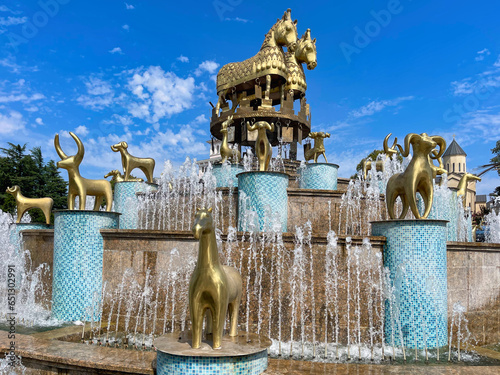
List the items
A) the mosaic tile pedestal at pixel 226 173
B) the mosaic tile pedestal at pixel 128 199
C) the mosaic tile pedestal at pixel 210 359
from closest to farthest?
the mosaic tile pedestal at pixel 210 359
the mosaic tile pedestal at pixel 128 199
the mosaic tile pedestal at pixel 226 173

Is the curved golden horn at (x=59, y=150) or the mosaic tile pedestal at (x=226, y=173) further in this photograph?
the mosaic tile pedestal at (x=226, y=173)

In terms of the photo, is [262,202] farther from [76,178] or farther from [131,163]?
[131,163]

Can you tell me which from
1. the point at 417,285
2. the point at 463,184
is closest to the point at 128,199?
the point at 417,285

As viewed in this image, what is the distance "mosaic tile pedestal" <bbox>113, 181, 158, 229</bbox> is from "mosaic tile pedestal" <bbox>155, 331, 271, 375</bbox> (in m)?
9.45

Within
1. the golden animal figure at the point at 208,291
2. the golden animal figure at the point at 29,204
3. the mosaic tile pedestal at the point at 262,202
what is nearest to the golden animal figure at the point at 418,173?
→ the mosaic tile pedestal at the point at 262,202

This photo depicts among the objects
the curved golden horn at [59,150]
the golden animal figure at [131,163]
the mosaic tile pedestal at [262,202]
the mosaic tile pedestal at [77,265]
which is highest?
the golden animal figure at [131,163]

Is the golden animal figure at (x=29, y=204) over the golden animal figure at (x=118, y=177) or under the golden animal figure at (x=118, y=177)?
under

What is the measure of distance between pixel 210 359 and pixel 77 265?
530cm

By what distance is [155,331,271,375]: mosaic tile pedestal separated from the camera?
4082mm

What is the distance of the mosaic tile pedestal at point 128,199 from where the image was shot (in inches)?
527

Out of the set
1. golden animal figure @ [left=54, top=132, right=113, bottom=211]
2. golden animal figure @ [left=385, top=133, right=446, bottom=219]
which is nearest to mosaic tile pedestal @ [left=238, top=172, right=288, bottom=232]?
golden animal figure @ [left=385, top=133, right=446, bottom=219]

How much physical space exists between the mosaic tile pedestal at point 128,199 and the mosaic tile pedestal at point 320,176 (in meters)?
5.84

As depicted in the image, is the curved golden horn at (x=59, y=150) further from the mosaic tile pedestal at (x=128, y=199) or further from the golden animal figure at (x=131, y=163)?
the mosaic tile pedestal at (x=128, y=199)

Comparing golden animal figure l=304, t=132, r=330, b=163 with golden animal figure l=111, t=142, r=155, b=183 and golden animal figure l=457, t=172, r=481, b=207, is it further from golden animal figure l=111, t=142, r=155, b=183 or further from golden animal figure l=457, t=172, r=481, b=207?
golden animal figure l=111, t=142, r=155, b=183
